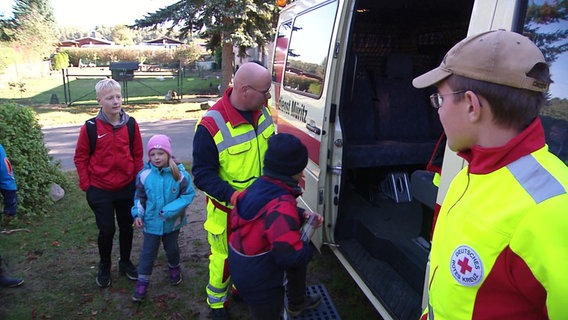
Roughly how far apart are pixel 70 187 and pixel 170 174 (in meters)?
3.54

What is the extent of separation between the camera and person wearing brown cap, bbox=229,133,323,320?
1.88m

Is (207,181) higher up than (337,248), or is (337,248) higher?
(207,181)

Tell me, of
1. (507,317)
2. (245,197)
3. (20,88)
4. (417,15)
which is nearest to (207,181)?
(245,197)

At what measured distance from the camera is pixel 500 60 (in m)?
0.97

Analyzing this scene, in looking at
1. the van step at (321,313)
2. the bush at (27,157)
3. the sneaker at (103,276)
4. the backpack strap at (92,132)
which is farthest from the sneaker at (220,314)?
the bush at (27,157)

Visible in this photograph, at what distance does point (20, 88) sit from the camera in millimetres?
18859

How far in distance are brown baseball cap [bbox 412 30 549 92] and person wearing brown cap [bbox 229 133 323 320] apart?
1.05 m

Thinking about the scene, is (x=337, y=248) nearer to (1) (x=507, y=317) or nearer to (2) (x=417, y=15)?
(1) (x=507, y=317)

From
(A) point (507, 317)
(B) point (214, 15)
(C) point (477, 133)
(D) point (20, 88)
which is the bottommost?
(D) point (20, 88)

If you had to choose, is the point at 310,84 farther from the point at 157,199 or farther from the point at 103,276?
the point at 103,276

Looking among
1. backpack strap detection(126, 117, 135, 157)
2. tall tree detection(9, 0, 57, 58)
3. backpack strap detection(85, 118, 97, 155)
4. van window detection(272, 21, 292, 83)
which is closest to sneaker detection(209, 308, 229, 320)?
backpack strap detection(126, 117, 135, 157)

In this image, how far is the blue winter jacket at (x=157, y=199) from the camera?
299 cm

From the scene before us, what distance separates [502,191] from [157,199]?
2.55 meters

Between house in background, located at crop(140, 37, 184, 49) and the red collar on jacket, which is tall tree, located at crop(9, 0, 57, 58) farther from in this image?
the red collar on jacket
